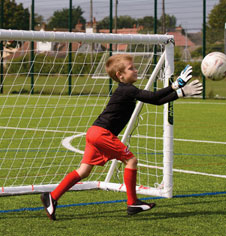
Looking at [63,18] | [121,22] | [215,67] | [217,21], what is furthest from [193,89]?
[63,18]

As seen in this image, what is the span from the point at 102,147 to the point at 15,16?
24.7 meters

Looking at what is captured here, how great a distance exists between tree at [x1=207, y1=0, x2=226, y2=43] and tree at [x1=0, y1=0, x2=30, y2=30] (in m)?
9.38

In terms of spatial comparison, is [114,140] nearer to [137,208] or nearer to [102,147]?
[102,147]

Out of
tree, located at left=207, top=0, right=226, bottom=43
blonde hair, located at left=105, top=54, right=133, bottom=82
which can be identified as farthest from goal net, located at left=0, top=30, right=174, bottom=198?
tree, located at left=207, top=0, right=226, bottom=43

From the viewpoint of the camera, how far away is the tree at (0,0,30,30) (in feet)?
91.7

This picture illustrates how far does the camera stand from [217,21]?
942 inches

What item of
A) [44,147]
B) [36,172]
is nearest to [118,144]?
[36,172]

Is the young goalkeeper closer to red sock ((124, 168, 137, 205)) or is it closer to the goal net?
red sock ((124, 168, 137, 205))

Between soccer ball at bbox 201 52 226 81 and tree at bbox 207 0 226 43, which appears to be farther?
tree at bbox 207 0 226 43

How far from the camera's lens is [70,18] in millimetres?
Result: 24453

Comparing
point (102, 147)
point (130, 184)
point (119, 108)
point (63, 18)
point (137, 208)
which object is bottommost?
point (137, 208)

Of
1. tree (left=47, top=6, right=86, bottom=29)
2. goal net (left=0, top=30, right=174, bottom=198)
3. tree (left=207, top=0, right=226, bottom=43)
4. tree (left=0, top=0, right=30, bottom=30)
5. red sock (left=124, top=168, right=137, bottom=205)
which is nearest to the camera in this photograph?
red sock (left=124, top=168, right=137, bottom=205)

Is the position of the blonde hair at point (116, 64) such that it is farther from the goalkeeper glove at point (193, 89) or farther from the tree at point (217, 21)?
the tree at point (217, 21)

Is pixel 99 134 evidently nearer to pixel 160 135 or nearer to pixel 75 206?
pixel 75 206
